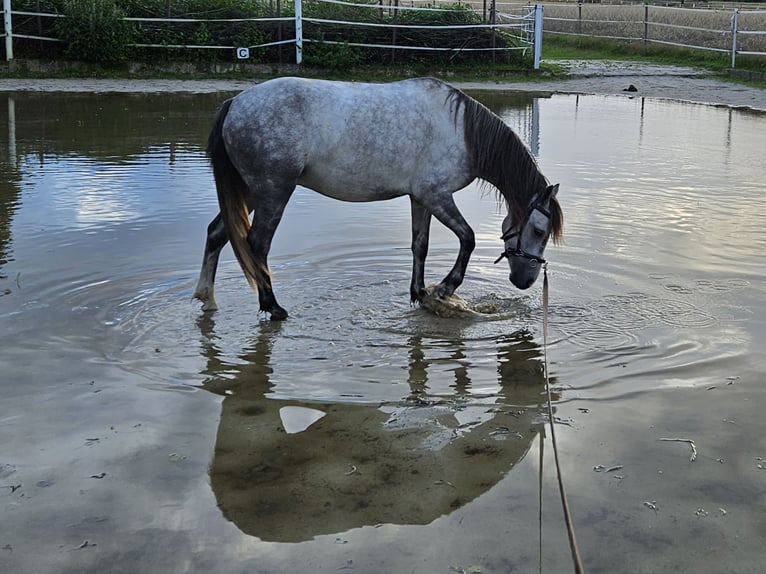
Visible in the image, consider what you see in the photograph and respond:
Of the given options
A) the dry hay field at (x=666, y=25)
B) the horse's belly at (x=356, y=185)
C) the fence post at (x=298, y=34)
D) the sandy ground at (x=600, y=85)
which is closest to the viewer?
the horse's belly at (x=356, y=185)

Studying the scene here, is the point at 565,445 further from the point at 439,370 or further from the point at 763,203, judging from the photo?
the point at 763,203

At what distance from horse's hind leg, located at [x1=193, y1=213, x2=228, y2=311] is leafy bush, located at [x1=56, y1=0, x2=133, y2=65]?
50.2 ft

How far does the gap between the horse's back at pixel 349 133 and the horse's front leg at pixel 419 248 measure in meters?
0.32

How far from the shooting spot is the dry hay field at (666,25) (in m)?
28.8

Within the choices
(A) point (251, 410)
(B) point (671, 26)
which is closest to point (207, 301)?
(A) point (251, 410)

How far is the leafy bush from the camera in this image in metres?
19.9

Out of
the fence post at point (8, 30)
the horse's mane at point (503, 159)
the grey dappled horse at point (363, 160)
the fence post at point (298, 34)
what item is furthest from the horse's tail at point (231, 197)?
the fence post at point (298, 34)

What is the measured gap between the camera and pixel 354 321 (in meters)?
5.95

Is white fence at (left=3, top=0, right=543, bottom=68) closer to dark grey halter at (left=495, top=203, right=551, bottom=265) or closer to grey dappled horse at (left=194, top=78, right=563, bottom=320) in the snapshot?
grey dappled horse at (left=194, top=78, right=563, bottom=320)

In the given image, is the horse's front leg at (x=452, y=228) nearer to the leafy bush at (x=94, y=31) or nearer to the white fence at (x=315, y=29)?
the white fence at (x=315, y=29)

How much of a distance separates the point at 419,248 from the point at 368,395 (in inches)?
75.9

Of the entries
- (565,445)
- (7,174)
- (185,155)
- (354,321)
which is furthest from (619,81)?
(565,445)

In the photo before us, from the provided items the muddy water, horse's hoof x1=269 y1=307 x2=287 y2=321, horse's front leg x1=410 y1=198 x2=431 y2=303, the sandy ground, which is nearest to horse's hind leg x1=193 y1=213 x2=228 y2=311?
the muddy water

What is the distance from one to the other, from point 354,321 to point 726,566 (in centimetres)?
315
